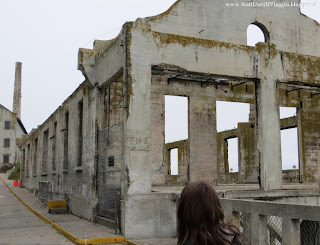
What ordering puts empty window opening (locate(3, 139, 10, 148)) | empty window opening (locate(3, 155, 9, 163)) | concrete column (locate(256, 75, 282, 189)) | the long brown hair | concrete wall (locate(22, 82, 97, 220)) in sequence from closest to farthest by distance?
the long brown hair < concrete column (locate(256, 75, 282, 189)) < concrete wall (locate(22, 82, 97, 220)) < empty window opening (locate(3, 139, 10, 148)) < empty window opening (locate(3, 155, 9, 163))

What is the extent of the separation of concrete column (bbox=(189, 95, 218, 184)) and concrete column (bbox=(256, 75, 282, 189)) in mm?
6138

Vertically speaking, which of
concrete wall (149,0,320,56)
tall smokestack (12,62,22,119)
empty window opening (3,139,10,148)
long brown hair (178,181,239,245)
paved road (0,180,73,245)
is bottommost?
paved road (0,180,73,245)

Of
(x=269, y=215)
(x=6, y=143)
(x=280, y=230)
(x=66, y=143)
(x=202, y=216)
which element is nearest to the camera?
(x=202, y=216)

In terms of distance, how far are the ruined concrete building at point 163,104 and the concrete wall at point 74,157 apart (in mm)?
41

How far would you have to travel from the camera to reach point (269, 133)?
1151 cm

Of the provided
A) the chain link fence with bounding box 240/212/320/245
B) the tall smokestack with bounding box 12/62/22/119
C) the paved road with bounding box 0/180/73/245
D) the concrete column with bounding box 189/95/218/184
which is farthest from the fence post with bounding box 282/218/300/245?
the tall smokestack with bounding box 12/62/22/119

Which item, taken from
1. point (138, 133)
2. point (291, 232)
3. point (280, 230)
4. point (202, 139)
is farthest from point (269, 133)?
point (202, 139)

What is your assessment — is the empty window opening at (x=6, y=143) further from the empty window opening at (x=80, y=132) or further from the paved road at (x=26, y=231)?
the empty window opening at (x=80, y=132)

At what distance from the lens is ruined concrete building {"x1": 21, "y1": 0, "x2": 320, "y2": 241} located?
975cm

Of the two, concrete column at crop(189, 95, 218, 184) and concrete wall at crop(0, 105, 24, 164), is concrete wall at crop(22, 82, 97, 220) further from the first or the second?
concrete wall at crop(0, 105, 24, 164)

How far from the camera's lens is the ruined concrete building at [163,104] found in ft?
32.0

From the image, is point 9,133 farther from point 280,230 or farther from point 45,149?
point 280,230

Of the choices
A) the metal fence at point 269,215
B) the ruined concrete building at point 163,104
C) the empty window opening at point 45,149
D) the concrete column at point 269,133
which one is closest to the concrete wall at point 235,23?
the ruined concrete building at point 163,104

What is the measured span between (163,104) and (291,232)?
12.8 metres
